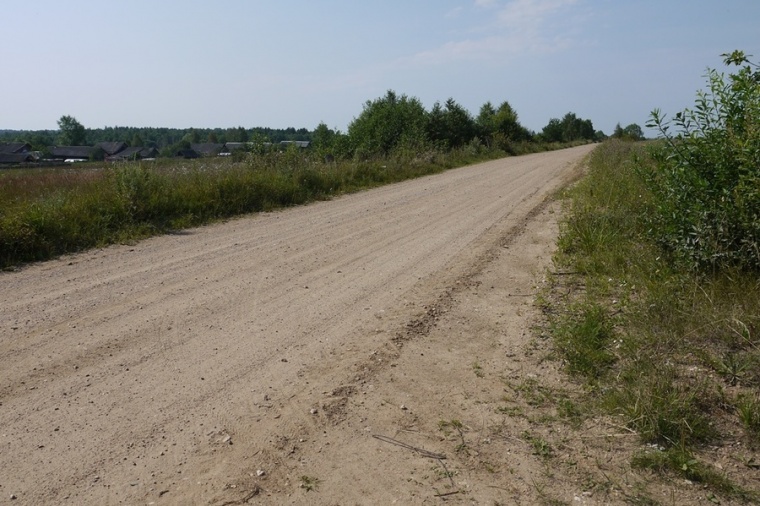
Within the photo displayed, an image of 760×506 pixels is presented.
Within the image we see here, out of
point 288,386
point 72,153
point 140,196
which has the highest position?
point 140,196

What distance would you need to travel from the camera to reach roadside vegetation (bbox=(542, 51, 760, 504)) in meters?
3.94

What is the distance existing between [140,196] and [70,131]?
9643 cm

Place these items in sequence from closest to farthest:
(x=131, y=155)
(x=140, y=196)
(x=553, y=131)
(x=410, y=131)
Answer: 1. (x=140, y=196)
2. (x=131, y=155)
3. (x=410, y=131)
4. (x=553, y=131)

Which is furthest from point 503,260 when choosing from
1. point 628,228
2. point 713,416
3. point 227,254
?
point 713,416

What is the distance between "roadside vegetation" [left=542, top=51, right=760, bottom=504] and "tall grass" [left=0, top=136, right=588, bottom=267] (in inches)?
291

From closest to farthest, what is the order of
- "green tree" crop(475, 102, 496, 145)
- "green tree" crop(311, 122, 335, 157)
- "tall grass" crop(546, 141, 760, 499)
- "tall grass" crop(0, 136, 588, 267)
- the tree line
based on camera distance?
"tall grass" crop(546, 141, 760, 499)
"tall grass" crop(0, 136, 588, 267)
the tree line
"green tree" crop(311, 122, 335, 157)
"green tree" crop(475, 102, 496, 145)

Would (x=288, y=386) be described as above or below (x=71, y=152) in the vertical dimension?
below

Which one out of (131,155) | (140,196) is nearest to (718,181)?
(140,196)

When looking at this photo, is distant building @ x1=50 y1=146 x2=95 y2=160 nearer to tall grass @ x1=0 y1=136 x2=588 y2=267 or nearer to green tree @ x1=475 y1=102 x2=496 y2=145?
green tree @ x1=475 y1=102 x2=496 y2=145

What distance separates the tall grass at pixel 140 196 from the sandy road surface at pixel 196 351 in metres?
0.65

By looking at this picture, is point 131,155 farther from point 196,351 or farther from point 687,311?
point 687,311

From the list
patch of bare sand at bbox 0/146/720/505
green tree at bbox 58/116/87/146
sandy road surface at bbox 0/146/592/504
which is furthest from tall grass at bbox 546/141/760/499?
green tree at bbox 58/116/87/146

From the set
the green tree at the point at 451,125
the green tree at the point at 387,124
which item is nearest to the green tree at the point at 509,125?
the green tree at the point at 451,125

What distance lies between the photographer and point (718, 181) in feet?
20.3
